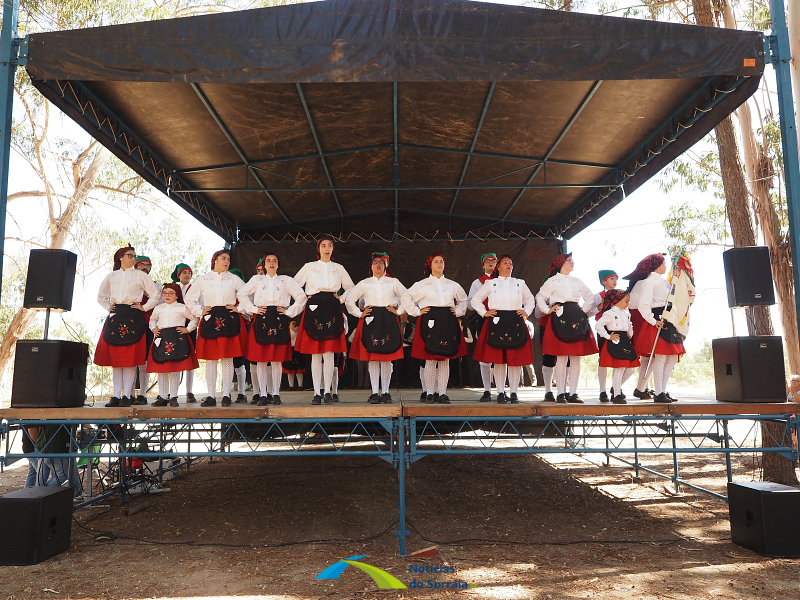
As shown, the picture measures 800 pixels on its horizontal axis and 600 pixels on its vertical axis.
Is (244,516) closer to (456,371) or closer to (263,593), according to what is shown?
(263,593)

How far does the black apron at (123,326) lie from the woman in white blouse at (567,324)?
11.5ft

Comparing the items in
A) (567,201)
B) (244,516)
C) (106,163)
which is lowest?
A: (244,516)

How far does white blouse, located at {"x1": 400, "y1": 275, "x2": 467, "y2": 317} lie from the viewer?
531 cm

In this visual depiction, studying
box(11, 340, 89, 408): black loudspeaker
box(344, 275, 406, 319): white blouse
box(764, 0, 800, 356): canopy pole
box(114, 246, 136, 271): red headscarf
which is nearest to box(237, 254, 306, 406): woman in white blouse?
box(344, 275, 406, 319): white blouse

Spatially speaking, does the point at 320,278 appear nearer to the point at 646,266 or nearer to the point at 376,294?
the point at 376,294

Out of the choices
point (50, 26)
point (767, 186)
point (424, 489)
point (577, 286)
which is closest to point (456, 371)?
point (424, 489)

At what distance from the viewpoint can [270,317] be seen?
5051 millimetres

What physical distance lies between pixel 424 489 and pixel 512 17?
4.91m

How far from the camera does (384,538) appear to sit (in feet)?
15.7

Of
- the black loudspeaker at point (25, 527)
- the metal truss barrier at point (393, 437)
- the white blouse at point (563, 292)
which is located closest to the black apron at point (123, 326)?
the metal truss barrier at point (393, 437)

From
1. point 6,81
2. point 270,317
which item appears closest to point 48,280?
point 6,81

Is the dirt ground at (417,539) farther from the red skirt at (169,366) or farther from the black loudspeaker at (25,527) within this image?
the red skirt at (169,366)

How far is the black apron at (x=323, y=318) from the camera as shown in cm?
502

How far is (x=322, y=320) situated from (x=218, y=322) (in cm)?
88
